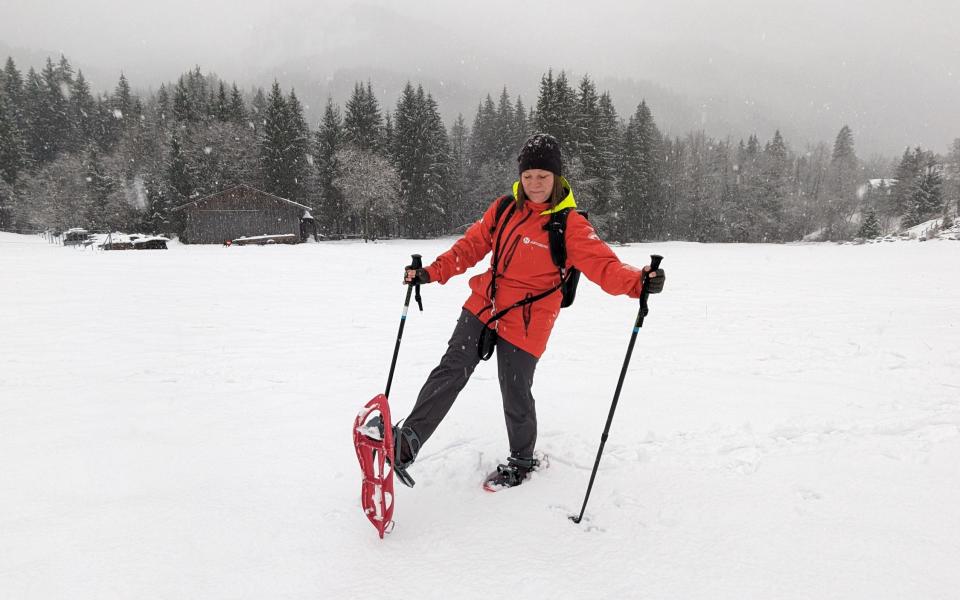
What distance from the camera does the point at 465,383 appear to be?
312 centimetres

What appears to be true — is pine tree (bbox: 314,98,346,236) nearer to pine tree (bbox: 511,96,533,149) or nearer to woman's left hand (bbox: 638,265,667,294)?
pine tree (bbox: 511,96,533,149)

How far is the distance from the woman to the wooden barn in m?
41.9

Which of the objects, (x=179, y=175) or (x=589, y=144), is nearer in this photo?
(x=589, y=144)

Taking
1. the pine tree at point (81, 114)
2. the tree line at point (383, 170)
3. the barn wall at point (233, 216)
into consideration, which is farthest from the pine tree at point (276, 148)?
the pine tree at point (81, 114)

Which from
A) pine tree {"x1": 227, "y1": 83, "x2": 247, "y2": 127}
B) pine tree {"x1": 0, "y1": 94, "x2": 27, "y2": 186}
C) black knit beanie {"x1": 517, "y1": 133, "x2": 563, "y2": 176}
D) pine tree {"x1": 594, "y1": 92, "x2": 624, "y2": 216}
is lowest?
black knit beanie {"x1": 517, "y1": 133, "x2": 563, "y2": 176}

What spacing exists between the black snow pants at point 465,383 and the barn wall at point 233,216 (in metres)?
43.1

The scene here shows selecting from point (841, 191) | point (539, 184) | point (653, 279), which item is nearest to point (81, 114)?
point (539, 184)

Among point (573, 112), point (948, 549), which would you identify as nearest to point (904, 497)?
point (948, 549)

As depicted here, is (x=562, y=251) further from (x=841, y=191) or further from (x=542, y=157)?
(x=841, y=191)

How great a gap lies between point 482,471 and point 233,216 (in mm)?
44051

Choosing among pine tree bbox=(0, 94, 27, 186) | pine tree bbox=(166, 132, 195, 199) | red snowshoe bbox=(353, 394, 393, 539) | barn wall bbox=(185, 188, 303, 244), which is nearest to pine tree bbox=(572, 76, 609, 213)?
barn wall bbox=(185, 188, 303, 244)

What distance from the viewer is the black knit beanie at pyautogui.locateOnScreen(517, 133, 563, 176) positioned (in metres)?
3.27

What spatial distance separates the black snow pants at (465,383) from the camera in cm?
312

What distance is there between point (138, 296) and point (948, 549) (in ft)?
41.9
